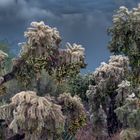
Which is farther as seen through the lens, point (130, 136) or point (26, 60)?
point (26, 60)

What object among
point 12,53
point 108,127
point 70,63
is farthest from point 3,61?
point 12,53

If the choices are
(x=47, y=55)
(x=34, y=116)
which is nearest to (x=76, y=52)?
(x=47, y=55)

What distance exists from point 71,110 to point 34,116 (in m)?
1.93

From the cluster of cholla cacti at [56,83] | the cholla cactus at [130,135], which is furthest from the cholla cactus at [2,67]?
the cholla cactus at [130,135]

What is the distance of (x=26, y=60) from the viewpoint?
15117 mm

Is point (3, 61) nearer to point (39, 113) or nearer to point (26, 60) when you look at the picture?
point (26, 60)

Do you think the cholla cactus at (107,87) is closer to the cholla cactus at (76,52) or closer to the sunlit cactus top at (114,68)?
the sunlit cactus top at (114,68)

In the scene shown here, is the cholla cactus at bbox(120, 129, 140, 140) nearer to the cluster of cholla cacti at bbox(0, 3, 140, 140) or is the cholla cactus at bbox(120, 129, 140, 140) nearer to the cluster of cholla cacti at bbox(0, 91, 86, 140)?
the cluster of cholla cacti at bbox(0, 3, 140, 140)

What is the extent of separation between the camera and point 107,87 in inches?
739

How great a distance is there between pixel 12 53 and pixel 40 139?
24067 mm

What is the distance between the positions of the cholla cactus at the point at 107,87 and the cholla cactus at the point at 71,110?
9.02ft

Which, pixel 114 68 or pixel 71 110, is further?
pixel 114 68

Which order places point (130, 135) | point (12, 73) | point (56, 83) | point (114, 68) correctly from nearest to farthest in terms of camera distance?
point (130, 135), point (56, 83), point (12, 73), point (114, 68)

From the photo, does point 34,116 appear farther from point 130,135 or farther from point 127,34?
point 127,34
